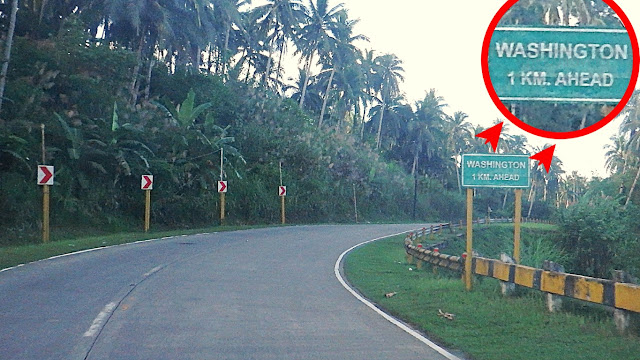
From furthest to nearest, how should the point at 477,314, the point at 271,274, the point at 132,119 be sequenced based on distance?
the point at 132,119, the point at 271,274, the point at 477,314

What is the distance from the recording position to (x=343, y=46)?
59.2m

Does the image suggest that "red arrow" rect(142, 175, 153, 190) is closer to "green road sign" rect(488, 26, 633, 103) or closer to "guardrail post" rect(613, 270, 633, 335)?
"guardrail post" rect(613, 270, 633, 335)

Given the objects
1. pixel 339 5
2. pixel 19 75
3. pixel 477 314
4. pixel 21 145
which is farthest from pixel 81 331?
pixel 339 5

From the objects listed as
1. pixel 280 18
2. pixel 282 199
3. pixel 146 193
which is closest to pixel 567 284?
pixel 146 193

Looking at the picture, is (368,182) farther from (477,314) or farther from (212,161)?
(477,314)

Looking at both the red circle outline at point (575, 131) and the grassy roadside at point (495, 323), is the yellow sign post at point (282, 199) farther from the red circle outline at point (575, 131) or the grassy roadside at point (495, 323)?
the red circle outline at point (575, 131)

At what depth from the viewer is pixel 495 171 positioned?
1373cm

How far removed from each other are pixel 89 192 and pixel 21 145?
4.59 meters

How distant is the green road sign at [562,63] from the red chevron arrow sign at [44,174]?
2037cm

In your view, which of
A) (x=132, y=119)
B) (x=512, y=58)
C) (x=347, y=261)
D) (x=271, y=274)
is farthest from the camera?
(x=132, y=119)

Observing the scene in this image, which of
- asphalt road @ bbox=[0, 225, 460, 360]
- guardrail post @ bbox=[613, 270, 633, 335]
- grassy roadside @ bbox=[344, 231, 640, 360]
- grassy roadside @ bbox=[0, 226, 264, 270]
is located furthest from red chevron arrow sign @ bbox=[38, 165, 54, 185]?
guardrail post @ bbox=[613, 270, 633, 335]

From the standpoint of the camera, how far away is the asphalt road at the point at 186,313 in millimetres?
8805

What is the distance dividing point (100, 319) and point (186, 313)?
4.51 feet

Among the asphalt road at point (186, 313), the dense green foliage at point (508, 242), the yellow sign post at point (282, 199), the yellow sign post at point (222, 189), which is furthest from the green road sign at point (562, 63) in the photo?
the yellow sign post at point (282, 199)
